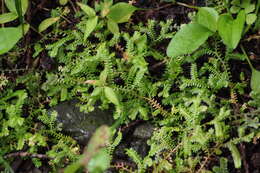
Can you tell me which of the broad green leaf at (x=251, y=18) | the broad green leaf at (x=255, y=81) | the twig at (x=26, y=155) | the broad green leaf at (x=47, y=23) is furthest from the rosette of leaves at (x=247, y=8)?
the twig at (x=26, y=155)

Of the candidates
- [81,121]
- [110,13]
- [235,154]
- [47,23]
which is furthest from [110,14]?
[235,154]

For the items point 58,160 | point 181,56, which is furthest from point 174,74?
point 58,160

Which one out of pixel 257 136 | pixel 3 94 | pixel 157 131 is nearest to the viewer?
pixel 257 136

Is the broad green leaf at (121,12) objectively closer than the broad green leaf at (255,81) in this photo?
No

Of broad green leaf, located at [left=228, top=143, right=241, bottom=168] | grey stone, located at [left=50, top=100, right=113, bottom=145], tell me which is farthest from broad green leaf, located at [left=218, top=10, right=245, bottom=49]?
grey stone, located at [left=50, top=100, right=113, bottom=145]

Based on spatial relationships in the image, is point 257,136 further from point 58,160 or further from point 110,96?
point 58,160

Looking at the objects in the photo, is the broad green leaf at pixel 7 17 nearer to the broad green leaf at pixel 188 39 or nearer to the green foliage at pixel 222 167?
the broad green leaf at pixel 188 39
